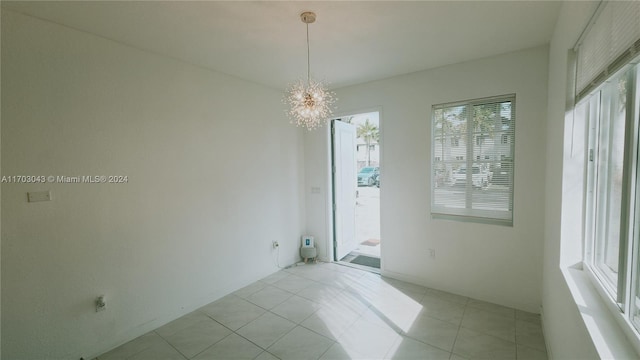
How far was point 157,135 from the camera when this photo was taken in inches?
104

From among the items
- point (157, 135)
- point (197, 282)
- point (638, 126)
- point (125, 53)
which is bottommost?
point (197, 282)

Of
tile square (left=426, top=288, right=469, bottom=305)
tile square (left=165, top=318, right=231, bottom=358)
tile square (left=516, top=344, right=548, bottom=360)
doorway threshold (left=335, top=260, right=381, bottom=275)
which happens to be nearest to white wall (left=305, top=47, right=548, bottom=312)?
tile square (left=426, top=288, right=469, bottom=305)

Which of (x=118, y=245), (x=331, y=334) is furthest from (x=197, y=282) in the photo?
(x=331, y=334)

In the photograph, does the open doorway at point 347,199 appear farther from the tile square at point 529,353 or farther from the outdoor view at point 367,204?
the tile square at point 529,353

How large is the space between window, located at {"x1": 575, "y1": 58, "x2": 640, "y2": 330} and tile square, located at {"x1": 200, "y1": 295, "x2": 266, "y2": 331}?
2.78m

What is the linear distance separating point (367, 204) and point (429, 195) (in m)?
6.40

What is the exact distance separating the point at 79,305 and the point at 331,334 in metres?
2.17

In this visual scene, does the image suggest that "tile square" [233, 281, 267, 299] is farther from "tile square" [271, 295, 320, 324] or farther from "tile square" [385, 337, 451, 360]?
"tile square" [385, 337, 451, 360]

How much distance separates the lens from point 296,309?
2902 millimetres

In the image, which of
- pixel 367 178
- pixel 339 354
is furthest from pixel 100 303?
pixel 367 178

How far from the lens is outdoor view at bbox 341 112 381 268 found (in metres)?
4.48

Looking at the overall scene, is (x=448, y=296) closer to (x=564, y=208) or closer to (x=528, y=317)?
(x=528, y=317)

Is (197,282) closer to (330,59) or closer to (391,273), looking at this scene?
(391,273)

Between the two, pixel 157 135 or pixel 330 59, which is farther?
pixel 330 59
